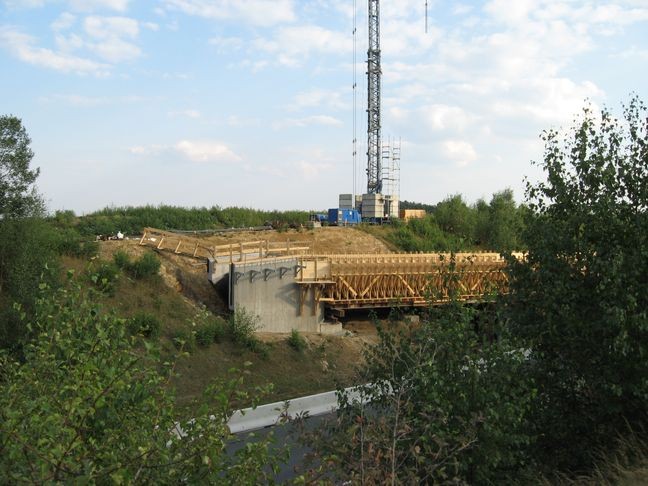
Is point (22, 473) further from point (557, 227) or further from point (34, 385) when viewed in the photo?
point (557, 227)

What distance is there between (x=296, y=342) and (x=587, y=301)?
18638 mm

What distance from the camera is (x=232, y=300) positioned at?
2894 cm

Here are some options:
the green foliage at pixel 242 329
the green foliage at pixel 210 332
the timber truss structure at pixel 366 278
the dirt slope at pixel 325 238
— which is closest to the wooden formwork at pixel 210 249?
the timber truss structure at pixel 366 278

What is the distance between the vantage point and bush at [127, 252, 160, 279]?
28266mm

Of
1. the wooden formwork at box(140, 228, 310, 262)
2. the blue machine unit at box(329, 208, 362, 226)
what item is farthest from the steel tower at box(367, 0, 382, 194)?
the wooden formwork at box(140, 228, 310, 262)

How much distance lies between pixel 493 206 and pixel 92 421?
54471 mm

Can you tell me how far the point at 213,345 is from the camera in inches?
997

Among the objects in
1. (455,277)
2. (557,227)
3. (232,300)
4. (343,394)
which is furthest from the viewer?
(232,300)

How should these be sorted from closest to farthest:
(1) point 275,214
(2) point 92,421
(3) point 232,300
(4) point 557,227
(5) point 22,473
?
1. (5) point 22,473
2. (2) point 92,421
3. (4) point 557,227
4. (3) point 232,300
5. (1) point 275,214

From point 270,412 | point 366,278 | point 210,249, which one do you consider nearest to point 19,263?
point 270,412

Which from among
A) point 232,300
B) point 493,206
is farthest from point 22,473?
point 493,206

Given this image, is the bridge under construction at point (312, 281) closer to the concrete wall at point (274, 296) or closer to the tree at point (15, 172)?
the concrete wall at point (274, 296)

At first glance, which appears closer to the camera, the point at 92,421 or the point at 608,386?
the point at 92,421

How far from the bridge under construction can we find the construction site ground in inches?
36.3
